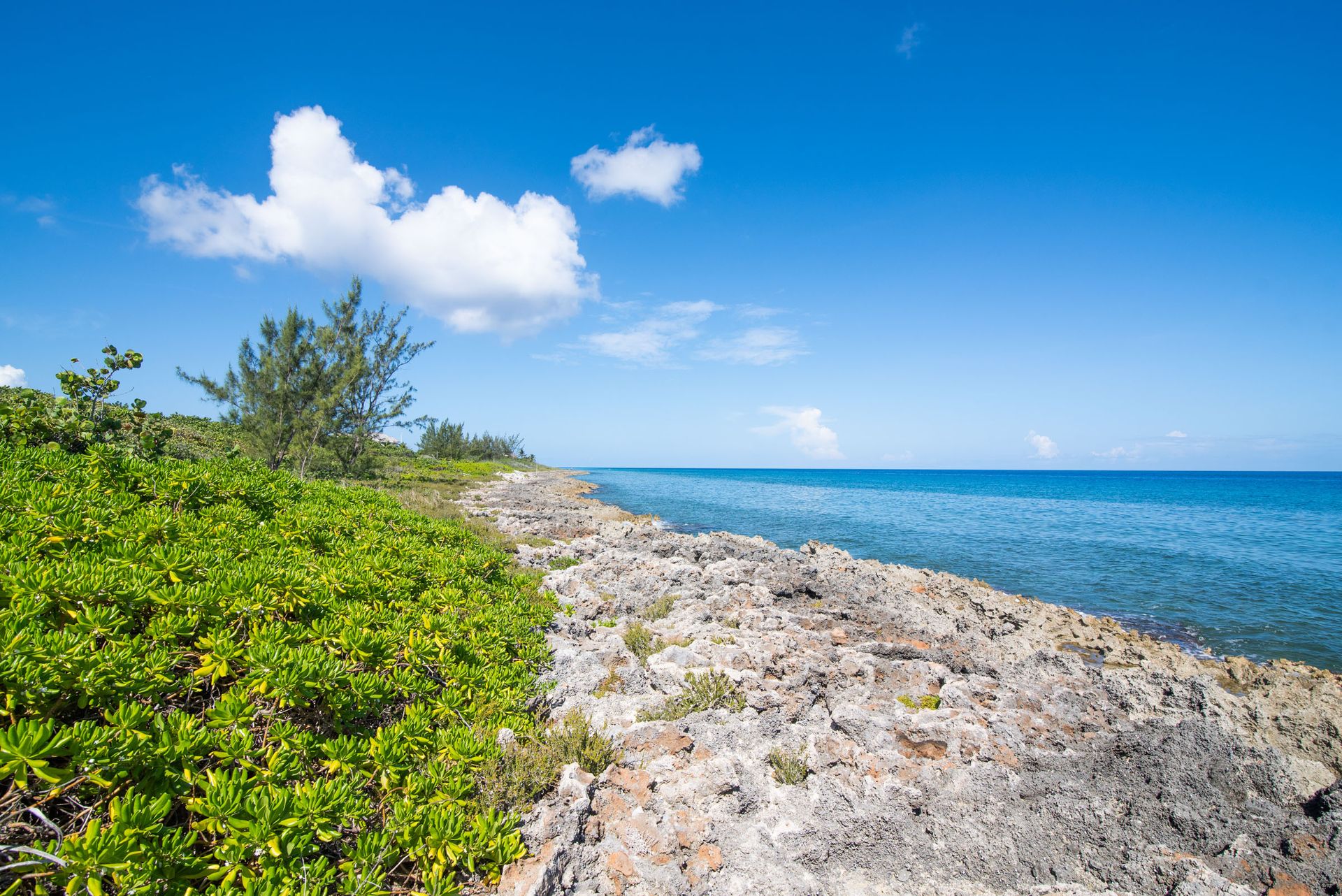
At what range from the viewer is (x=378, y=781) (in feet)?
14.0

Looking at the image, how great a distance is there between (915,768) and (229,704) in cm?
635

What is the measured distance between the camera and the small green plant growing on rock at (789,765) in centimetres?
555

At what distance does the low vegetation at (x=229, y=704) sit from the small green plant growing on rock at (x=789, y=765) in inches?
70.6

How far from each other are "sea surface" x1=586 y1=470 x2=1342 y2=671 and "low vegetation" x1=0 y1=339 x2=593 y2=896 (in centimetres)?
1744

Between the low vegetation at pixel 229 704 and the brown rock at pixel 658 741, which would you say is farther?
the brown rock at pixel 658 741

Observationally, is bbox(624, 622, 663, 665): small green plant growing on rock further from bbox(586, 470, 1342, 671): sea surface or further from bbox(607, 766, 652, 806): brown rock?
bbox(586, 470, 1342, 671): sea surface

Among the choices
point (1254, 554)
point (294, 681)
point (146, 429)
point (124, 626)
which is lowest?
point (1254, 554)

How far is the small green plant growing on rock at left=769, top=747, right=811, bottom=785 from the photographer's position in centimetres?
555

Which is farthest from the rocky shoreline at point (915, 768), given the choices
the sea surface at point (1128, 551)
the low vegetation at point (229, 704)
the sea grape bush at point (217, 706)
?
the sea surface at point (1128, 551)

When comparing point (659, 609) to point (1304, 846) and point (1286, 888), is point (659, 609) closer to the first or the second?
point (1286, 888)

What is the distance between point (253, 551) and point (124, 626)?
2174 millimetres

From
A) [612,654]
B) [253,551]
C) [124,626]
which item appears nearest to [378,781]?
[124,626]

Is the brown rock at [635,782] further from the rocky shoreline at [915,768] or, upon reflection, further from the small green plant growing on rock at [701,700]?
the small green plant growing on rock at [701,700]

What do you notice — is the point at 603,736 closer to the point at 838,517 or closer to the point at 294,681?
the point at 294,681
